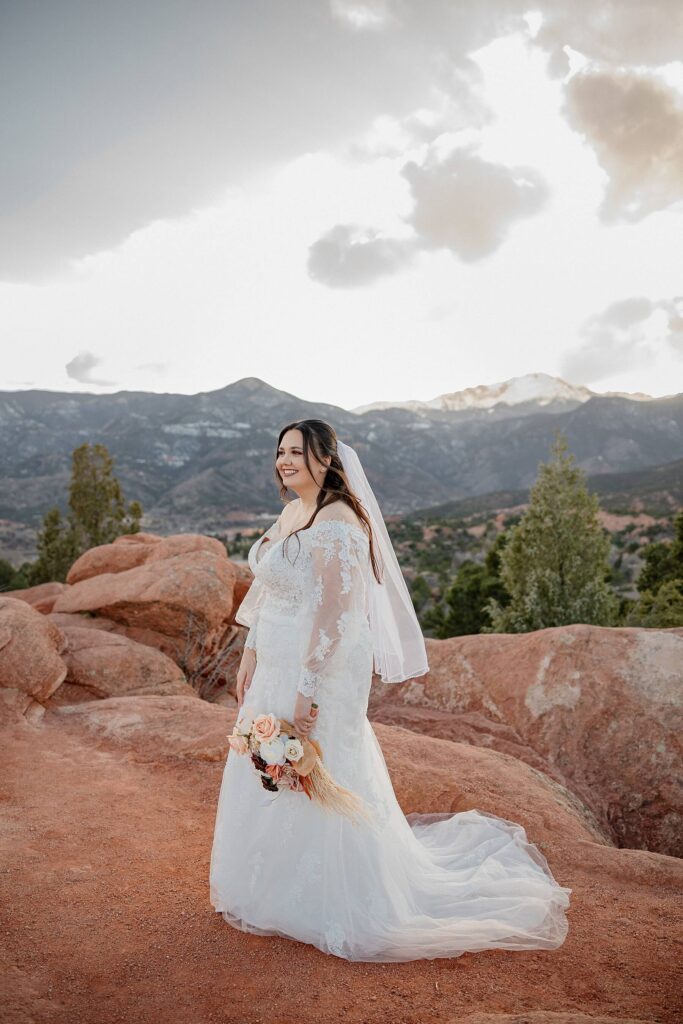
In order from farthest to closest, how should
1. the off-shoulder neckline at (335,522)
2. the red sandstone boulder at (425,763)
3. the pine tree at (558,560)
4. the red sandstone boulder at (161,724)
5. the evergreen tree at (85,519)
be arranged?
the evergreen tree at (85,519)
the pine tree at (558,560)
the red sandstone boulder at (161,724)
the red sandstone boulder at (425,763)
the off-shoulder neckline at (335,522)

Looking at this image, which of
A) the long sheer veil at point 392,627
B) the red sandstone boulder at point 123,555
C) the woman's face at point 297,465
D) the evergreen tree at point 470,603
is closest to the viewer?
the woman's face at point 297,465

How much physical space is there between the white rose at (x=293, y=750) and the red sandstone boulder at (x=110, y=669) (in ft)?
19.1

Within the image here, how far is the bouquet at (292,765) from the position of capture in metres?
3.38

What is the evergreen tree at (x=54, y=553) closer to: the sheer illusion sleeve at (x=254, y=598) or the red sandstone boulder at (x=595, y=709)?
Result: the red sandstone boulder at (x=595, y=709)

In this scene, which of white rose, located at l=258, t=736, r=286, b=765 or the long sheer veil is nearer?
white rose, located at l=258, t=736, r=286, b=765

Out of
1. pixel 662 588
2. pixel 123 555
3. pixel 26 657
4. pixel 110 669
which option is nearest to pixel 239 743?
pixel 26 657

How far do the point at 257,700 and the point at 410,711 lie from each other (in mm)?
6006

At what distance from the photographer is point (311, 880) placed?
3.49 m

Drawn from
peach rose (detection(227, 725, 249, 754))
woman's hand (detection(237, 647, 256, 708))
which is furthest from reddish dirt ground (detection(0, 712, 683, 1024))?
woman's hand (detection(237, 647, 256, 708))

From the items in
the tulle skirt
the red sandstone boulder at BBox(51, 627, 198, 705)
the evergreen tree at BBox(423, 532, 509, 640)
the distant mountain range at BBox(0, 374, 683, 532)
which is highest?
the distant mountain range at BBox(0, 374, 683, 532)

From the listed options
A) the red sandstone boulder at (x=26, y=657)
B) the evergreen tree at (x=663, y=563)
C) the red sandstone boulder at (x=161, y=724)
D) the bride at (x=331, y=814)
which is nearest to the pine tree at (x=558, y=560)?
the evergreen tree at (x=663, y=563)

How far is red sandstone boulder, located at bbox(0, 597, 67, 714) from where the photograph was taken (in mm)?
7410

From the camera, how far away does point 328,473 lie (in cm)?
391

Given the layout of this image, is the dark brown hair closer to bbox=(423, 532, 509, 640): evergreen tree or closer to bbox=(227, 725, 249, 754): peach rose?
bbox=(227, 725, 249, 754): peach rose
